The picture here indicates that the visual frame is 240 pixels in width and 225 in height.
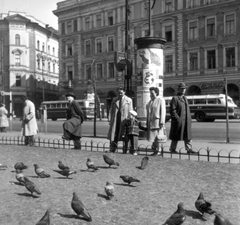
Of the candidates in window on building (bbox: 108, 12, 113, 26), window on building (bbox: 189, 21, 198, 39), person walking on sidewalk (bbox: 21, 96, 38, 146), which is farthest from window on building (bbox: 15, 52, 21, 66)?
person walking on sidewalk (bbox: 21, 96, 38, 146)

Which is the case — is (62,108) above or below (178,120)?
above

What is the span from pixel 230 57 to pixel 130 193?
1192 inches

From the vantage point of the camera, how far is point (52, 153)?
925 cm

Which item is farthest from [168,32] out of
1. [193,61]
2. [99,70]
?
[99,70]

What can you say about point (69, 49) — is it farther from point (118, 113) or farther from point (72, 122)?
point (118, 113)

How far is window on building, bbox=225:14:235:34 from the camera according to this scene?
3306 cm

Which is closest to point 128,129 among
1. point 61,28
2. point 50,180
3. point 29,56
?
point 50,180

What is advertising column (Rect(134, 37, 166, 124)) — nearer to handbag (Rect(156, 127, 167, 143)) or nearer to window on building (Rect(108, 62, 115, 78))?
handbag (Rect(156, 127, 167, 143))

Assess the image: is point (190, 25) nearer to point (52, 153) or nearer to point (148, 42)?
point (148, 42)

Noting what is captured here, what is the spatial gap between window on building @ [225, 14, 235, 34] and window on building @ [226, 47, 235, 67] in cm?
158

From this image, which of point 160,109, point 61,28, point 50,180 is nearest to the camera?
point 50,180

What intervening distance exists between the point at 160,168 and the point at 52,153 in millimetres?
3358

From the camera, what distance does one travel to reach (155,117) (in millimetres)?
8391

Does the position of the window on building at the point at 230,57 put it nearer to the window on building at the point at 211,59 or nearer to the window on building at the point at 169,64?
the window on building at the point at 211,59
